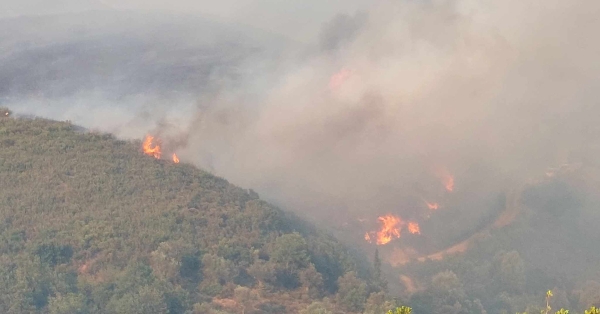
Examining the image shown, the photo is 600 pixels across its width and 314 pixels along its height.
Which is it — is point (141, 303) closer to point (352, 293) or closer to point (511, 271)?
point (352, 293)

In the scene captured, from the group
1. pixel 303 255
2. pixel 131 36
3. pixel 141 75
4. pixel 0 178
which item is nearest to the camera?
pixel 303 255

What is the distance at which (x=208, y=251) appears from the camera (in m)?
94.7

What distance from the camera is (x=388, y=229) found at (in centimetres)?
12912

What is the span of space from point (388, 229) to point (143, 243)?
4912 cm

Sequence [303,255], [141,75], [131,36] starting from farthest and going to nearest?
1. [131,36]
2. [141,75]
3. [303,255]

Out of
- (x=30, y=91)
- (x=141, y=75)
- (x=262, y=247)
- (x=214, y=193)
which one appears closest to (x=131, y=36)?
(x=141, y=75)

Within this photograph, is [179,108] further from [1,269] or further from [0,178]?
[1,269]

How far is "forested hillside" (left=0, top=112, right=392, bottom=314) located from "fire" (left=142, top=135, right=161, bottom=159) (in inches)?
126

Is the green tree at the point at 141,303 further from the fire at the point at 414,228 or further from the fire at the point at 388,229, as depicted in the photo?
the fire at the point at 414,228

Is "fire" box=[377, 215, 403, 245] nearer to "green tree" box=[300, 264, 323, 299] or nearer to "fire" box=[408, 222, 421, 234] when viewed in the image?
"fire" box=[408, 222, 421, 234]

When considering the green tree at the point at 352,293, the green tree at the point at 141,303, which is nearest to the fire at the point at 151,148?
the green tree at the point at 352,293

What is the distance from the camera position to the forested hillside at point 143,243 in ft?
272

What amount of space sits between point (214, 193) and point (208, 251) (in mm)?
17009

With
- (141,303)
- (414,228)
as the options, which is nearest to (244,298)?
(141,303)
